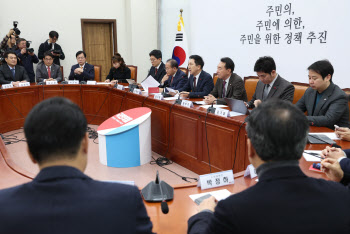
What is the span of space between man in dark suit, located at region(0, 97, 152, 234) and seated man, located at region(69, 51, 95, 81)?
4735 millimetres

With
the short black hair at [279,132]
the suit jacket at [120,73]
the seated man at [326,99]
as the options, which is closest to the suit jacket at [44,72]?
the suit jacket at [120,73]

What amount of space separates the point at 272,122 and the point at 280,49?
13.0ft

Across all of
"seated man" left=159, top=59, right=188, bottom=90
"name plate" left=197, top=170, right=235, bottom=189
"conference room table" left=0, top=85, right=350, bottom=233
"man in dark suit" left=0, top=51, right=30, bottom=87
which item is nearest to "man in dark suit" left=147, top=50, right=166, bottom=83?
"seated man" left=159, top=59, right=188, bottom=90

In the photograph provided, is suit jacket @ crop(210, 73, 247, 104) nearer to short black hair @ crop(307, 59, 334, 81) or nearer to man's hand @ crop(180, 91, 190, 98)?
man's hand @ crop(180, 91, 190, 98)

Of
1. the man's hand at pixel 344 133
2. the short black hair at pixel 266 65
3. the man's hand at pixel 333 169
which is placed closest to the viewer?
the man's hand at pixel 333 169

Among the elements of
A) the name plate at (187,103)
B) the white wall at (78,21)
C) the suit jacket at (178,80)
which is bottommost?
the name plate at (187,103)

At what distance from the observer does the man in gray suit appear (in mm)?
5273

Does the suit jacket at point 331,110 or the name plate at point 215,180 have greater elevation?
the suit jacket at point 331,110

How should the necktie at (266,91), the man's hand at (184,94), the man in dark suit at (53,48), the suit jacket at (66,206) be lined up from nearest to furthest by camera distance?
1. the suit jacket at (66,206)
2. the necktie at (266,91)
3. the man's hand at (184,94)
4. the man in dark suit at (53,48)

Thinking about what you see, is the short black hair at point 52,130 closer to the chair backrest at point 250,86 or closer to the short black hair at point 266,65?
the short black hair at point 266,65

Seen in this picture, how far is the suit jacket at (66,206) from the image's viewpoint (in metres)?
0.69

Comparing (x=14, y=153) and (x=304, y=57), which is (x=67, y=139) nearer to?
(x=14, y=153)

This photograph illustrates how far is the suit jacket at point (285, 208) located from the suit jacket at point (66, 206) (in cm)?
24

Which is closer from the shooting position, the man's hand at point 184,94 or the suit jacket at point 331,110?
the suit jacket at point 331,110
